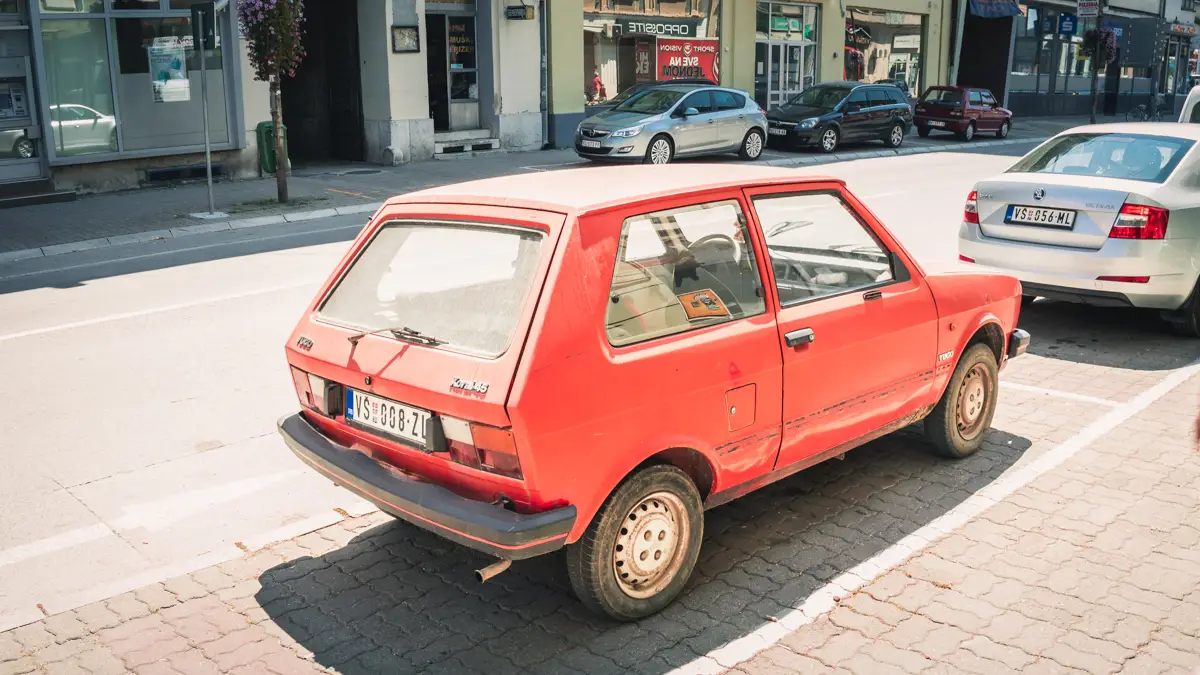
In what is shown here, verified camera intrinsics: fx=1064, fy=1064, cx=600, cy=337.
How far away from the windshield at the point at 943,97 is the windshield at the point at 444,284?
95.1 feet

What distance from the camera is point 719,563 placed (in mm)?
4691

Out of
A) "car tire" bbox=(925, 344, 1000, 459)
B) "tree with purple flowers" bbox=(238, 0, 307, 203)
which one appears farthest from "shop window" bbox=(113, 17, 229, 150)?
"car tire" bbox=(925, 344, 1000, 459)

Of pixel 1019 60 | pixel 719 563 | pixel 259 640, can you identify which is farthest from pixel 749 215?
pixel 1019 60

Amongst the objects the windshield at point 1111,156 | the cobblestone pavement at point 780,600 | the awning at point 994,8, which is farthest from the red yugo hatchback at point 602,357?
the awning at point 994,8

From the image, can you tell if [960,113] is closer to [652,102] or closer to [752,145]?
[752,145]

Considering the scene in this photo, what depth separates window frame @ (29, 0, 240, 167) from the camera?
17.3m

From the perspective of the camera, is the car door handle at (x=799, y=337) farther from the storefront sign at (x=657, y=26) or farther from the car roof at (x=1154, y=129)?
the storefront sign at (x=657, y=26)

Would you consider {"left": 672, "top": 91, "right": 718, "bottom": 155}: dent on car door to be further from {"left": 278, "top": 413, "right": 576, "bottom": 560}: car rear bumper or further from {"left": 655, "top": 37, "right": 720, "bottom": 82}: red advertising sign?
{"left": 278, "top": 413, "right": 576, "bottom": 560}: car rear bumper

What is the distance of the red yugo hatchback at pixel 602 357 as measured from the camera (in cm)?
380

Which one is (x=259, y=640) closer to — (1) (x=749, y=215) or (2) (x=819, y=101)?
(1) (x=749, y=215)

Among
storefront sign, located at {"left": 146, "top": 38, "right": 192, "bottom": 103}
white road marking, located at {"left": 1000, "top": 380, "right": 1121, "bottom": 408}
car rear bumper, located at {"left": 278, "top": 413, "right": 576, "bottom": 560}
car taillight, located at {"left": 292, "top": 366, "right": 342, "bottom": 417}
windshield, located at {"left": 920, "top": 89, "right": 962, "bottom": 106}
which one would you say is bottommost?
white road marking, located at {"left": 1000, "top": 380, "right": 1121, "bottom": 408}

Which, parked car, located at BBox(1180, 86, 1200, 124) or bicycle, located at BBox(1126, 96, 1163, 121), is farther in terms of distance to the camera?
bicycle, located at BBox(1126, 96, 1163, 121)

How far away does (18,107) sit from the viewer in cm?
1719

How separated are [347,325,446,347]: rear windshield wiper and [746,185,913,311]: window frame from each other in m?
1.48
